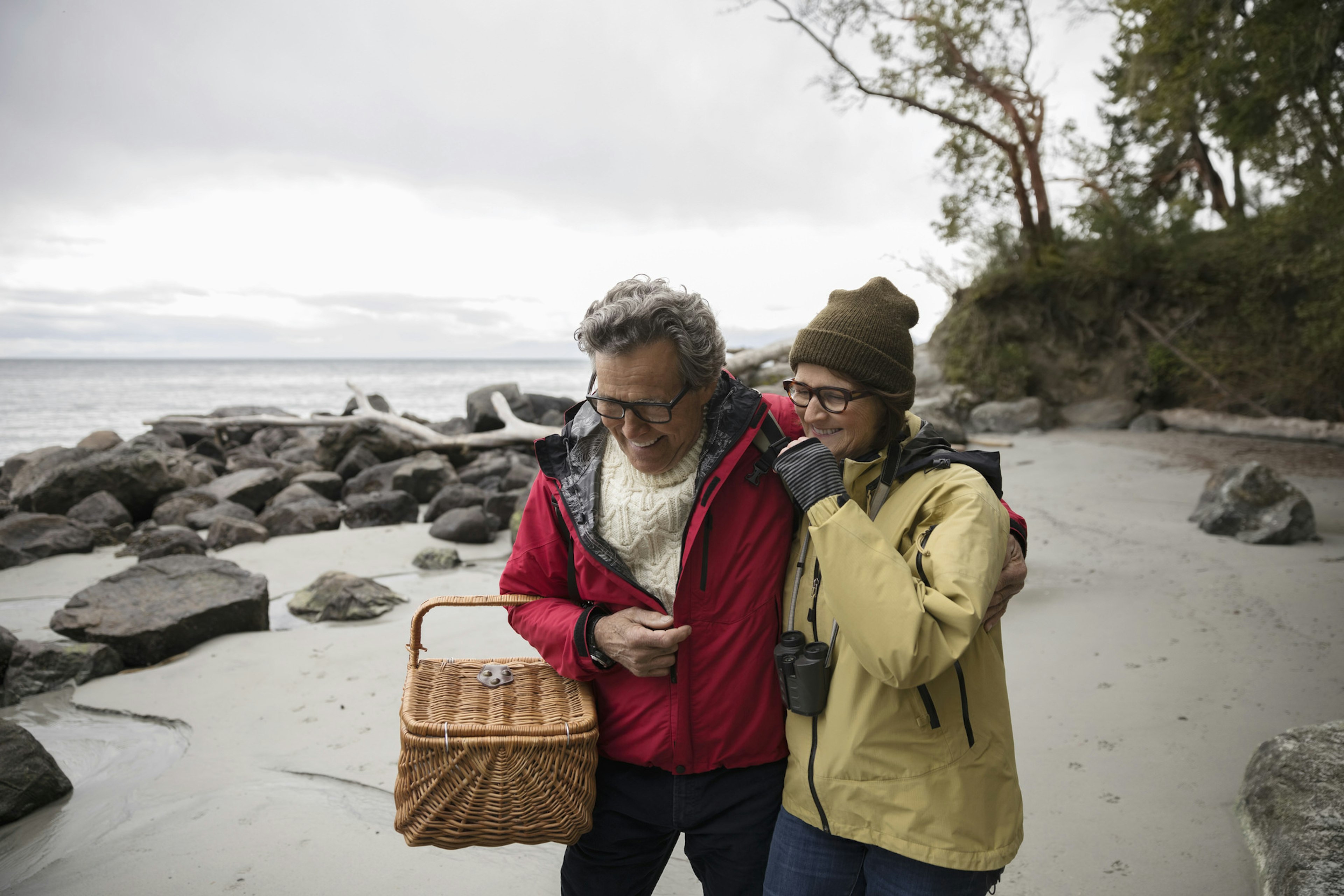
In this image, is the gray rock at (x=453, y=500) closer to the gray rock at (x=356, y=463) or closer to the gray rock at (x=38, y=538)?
the gray rock at (x=356, y=463)

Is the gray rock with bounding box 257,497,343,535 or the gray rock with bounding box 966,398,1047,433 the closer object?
the gray rock with bounding box 257,497,343,535

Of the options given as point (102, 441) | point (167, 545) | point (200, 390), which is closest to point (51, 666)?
point (167, 545)

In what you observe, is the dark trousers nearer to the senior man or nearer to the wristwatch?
the senior man

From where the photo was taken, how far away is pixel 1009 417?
13.7m

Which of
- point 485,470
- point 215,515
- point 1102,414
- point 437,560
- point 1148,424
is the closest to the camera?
point 437,560

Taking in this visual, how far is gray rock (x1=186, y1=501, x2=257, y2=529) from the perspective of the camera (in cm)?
930

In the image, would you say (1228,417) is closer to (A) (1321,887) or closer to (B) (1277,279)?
(B) (1277,279)

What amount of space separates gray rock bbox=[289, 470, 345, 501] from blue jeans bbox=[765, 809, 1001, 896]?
32.3ft

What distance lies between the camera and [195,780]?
146 inches

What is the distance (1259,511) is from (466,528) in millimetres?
6684

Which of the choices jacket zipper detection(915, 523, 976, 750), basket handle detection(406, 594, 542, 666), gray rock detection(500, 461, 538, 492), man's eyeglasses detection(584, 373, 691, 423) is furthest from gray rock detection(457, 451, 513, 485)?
jacket zipper detection(915, 523, 976, 750)

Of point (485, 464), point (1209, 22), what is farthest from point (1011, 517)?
point (485, 464)

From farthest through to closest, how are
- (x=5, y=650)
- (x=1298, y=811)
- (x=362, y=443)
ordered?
(x=362, y=443) → (x=5, y=650) → (x=1298, y=811)

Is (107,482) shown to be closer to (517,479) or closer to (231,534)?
Answer: (231,534)
